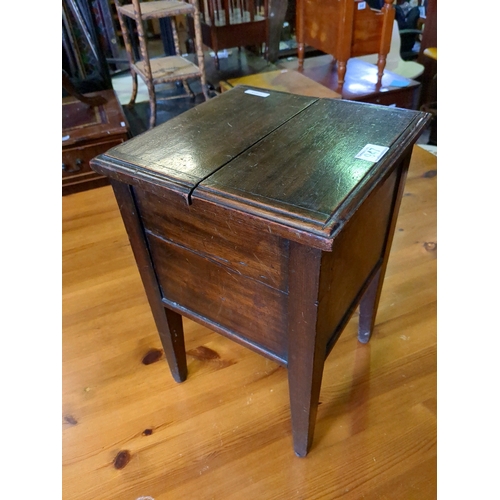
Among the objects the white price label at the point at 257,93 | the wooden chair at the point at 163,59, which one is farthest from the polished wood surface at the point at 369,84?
the white price label at the point at 257,93

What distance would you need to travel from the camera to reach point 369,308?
1.17m

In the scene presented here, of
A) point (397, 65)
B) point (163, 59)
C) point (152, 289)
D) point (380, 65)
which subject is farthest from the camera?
point (397, 65)

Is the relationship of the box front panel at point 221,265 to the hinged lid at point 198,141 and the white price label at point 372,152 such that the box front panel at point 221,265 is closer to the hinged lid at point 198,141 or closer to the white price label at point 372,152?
the hinged lid at point 198,141

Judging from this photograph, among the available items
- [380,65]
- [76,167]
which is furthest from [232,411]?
[380,65]

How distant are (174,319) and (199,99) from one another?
216 centimetres

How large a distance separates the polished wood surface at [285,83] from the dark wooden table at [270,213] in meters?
1.33

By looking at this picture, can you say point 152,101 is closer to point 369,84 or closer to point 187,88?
point 187,88

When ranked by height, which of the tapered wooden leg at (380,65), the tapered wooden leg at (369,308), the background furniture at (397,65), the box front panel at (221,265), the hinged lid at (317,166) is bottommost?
the tapered wooden leg at (369,308)

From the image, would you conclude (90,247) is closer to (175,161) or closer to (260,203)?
(175,161)

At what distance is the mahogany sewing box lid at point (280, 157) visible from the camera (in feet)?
1.99

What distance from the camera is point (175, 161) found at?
2.42 ft

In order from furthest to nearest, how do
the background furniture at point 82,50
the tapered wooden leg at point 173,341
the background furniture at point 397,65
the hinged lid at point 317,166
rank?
1. the background furniture at point 397,65
2. the background furniture at point 82,50
3. the tapered wooden leg at point 173,341
4. the hinged lid at point 317,166

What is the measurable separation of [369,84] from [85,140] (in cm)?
155

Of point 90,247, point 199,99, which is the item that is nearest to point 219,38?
point 199,99
